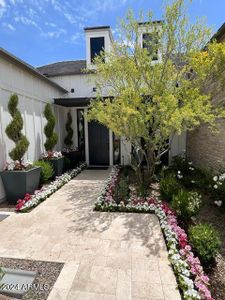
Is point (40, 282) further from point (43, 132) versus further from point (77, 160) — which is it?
point (77, 160)

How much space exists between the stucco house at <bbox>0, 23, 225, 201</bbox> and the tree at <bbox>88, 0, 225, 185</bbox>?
0.43 m

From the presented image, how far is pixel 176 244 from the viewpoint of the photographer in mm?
3033

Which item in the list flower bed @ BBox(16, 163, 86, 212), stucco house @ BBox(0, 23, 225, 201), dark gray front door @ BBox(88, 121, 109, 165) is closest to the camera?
flower bed @ BBox(16, 163, 86, 212)

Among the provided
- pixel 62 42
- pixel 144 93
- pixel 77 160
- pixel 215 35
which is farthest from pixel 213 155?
pixel 62 42

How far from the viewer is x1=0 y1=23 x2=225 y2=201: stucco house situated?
520 cm

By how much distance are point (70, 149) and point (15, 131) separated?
3923mm

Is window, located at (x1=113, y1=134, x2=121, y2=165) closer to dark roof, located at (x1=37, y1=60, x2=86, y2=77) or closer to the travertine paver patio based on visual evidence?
dark roof, located at (x1=37, y1=60, x2=86, y2=77)

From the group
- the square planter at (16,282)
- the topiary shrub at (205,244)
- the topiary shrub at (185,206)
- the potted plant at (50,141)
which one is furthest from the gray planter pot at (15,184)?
the topiary shrub at (205,244)

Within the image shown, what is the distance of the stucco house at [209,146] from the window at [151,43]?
1616 millimetres

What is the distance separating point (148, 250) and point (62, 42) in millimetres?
8511

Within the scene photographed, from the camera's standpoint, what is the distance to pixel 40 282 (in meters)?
2.38

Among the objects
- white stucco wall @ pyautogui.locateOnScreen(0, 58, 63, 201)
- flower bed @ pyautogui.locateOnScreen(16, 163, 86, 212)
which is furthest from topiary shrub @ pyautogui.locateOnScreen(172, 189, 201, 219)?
white stucco wall @ pyautogui.locateOnScreen(0, 58, 63, 201)

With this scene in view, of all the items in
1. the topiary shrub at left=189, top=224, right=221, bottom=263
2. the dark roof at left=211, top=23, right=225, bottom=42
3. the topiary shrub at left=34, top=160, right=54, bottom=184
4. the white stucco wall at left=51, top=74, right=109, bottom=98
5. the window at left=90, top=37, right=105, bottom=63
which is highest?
the window at left=90, top=37, right=105, bottom=63

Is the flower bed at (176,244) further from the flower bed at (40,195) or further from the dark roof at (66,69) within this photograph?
the dark roof at (66,69)
